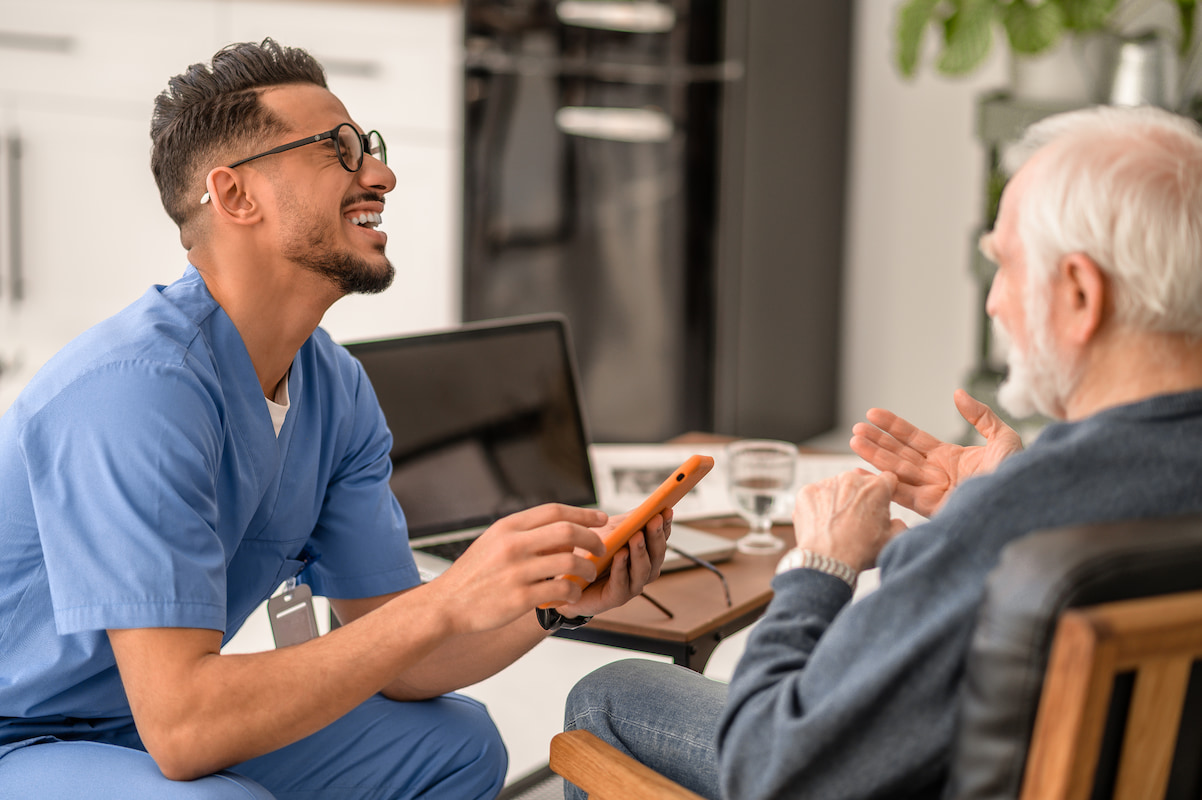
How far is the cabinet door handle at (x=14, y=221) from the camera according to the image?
337cm

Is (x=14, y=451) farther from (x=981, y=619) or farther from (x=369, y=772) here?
(x=981, y=619)

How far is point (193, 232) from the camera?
144 centimetres

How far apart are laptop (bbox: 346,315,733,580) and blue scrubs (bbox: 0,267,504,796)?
0.22m

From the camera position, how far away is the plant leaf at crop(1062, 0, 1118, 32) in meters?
3.10

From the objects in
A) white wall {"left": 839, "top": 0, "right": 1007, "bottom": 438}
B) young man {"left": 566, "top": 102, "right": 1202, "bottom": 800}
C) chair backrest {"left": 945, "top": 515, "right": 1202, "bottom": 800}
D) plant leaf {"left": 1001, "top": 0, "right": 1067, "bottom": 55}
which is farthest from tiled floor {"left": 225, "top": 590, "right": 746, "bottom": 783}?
plant leaf {"left": 1001, "top": 0, "right": 1067, "bottom": 55}

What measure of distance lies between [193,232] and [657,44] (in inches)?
92.5

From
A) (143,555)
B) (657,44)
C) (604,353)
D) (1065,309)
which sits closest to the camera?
(1065,309)

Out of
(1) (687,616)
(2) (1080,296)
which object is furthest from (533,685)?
(2) (1080,296)

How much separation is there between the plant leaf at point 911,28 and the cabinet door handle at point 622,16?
2.14 ft

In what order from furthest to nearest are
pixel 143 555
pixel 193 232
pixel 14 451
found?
pixel 193 232
pixel 14 451
pixel 143 555

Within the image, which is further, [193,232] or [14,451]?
[193,232]

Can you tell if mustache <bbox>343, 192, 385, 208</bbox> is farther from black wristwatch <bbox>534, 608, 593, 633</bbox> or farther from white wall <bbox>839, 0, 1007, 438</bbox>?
white wall <bbox>839, 0, 1007, 438</bbox>

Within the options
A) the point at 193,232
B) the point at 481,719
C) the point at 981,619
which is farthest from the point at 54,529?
the point at 981,619

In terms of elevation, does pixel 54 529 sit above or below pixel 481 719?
above
